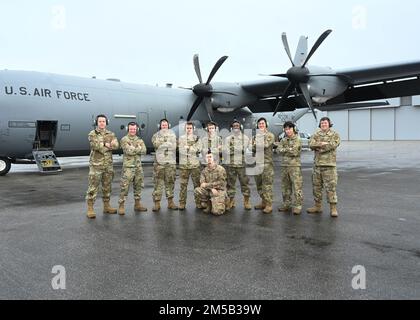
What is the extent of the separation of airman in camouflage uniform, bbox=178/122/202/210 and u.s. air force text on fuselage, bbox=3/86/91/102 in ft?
26.4

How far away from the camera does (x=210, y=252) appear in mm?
4848

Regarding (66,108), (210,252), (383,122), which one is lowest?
(210,252)

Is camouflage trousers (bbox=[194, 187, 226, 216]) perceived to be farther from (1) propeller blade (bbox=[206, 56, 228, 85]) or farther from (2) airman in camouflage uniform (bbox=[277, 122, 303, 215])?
(1) propeller blade (bbox=[206, 56, 228, 85])

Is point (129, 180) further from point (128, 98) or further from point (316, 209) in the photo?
point (128, 98)

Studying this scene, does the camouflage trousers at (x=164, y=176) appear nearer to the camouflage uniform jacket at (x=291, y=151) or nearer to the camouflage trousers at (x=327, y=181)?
the camouflage uniform jacket at (x=291, y=151)

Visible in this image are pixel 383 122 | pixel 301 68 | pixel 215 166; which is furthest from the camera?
pixel 383 122

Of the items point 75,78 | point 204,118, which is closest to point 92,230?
point 75,78

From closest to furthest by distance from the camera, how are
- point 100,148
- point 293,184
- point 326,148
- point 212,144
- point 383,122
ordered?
point 326,148 < point 100,148 < point 293,184 < point 212,144 < point 383,122

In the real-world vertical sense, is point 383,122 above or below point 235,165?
above

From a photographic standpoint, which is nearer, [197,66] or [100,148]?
[100,148]

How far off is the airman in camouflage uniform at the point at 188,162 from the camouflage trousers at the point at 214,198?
0.50ft

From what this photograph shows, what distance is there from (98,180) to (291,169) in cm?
363

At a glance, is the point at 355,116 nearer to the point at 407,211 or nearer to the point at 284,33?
the point at 284,33

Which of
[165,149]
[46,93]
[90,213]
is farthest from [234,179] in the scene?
[46,93]
